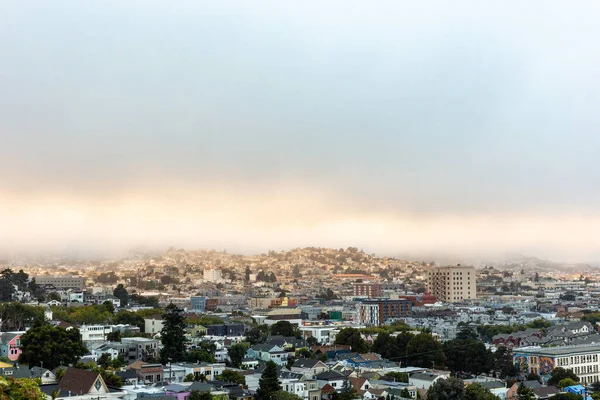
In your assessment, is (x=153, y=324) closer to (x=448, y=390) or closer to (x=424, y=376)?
(x=424, y=376)

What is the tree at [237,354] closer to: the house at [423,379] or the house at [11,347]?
the house at [423,379]

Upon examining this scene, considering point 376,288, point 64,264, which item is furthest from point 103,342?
point 64,264

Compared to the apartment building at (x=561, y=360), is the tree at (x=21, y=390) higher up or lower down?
higher up

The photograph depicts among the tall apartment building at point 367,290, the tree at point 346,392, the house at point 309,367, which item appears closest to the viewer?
the tree at point 346,392

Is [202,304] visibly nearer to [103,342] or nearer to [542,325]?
[542,325]

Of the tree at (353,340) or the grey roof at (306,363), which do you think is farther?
the tree at (353,340)

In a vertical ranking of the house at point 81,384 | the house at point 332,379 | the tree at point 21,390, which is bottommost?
the house at point 332,379

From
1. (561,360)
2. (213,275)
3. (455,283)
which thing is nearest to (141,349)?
(561,360)

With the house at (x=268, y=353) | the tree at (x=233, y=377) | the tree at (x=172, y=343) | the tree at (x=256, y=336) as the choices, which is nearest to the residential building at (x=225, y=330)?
the tree at (x=256, y=336)
